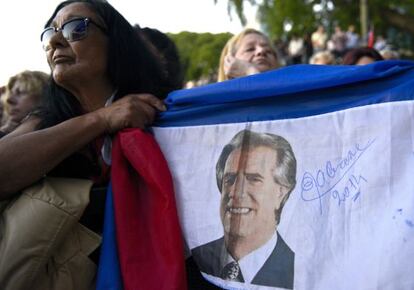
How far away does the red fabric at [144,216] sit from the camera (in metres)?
1.79

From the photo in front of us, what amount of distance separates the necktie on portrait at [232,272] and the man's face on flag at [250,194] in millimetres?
88

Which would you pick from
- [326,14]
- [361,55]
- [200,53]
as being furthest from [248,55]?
[200,53]

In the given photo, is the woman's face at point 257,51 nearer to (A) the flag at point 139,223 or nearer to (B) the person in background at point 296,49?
(A) the flag at point 139,223

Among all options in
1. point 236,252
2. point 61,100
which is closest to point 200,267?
point 236,252

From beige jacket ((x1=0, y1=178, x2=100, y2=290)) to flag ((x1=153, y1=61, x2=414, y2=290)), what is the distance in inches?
12.4

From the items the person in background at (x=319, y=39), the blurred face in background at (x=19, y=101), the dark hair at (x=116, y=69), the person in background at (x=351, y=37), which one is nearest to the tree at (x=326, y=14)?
the person in background at (x=351, y=37)

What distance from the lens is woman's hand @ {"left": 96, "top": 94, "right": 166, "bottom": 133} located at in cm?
191

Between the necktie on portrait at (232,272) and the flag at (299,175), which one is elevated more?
the flag at (299,175)

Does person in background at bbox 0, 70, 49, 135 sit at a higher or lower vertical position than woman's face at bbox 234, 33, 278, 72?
lower

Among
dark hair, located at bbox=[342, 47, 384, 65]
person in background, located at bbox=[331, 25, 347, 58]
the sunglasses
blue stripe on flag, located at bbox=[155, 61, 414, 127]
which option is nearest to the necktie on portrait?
blue stripe on flag, located at bbox=[155, 61, 414, 127]

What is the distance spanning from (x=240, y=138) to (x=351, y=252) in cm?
50

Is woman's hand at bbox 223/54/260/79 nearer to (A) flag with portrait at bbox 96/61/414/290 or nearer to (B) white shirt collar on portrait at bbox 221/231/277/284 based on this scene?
(A) flag with portrait at bbox 96/61/414/290

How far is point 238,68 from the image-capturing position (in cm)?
323

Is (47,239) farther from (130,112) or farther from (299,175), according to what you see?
(299,175)
